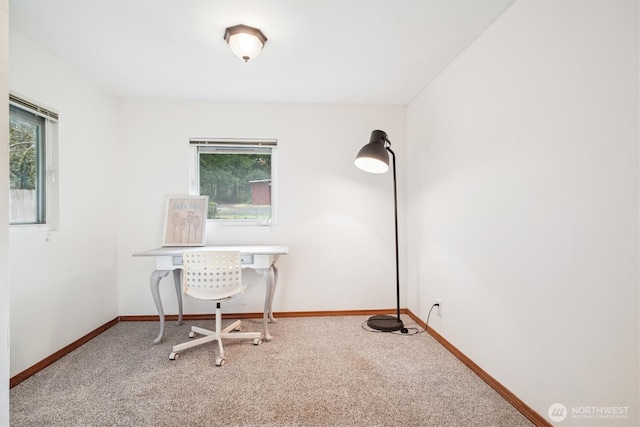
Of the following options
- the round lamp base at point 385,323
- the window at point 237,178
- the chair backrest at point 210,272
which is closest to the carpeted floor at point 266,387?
the round lamp base at point 385,323

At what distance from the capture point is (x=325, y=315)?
11.0ft

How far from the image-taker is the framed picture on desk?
125 inches

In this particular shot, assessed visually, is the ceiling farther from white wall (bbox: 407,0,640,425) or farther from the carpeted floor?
the carpeted floor

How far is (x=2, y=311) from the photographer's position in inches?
35.1

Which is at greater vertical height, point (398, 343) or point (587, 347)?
point (587, 347)

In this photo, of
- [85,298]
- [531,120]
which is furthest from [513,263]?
[85,298]

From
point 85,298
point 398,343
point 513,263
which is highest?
point 513,263

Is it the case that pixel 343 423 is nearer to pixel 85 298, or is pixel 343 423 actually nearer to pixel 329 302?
pixel 329 302

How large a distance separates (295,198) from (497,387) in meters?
2.38

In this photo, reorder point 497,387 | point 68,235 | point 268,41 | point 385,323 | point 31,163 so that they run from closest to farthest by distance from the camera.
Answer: point 497,387, point 268,41, point 31,163, point 68,235, point 385,323

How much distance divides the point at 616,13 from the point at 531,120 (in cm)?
52

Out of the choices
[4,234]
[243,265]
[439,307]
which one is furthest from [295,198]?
[4,234]

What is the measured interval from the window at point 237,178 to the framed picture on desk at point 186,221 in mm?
150

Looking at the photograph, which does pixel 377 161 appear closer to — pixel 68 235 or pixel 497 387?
pixel 497 387
